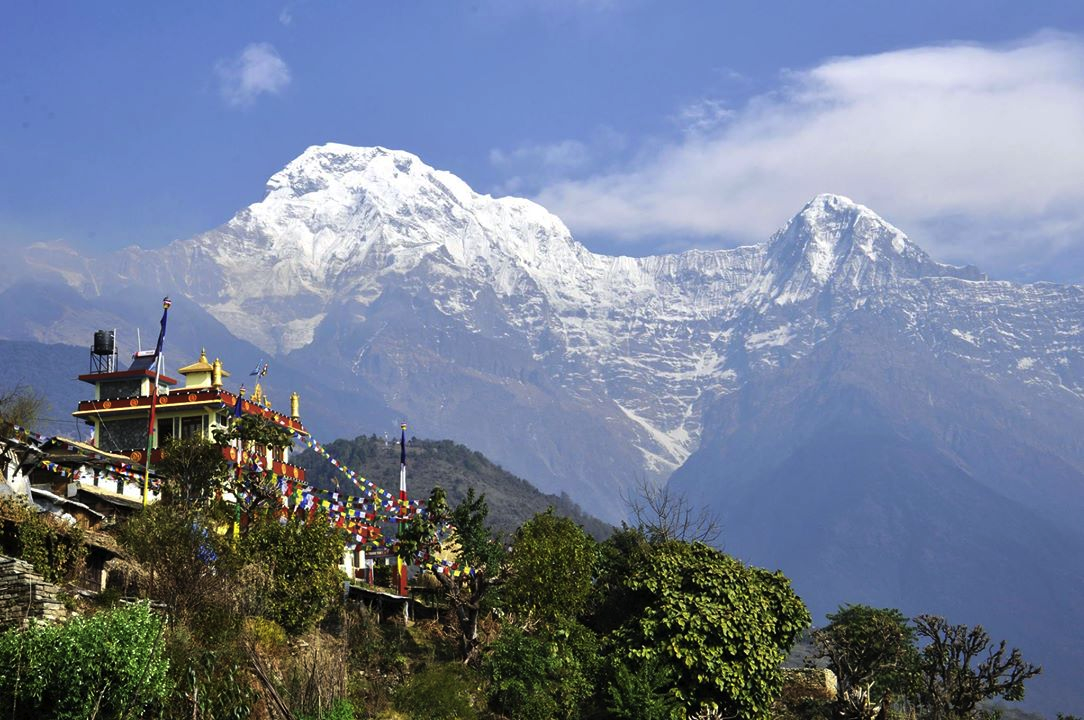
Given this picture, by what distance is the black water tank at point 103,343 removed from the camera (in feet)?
232

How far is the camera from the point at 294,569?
44.5m

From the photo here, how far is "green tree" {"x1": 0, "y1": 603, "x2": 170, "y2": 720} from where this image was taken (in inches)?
1129

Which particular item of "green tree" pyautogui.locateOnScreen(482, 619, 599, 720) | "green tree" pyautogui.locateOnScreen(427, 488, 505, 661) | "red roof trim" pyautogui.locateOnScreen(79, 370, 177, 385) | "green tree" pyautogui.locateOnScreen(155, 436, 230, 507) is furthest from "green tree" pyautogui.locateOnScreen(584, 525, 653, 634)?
"red roof trim" pyautogui.locateOnScreen(79, 370, 177, 385)

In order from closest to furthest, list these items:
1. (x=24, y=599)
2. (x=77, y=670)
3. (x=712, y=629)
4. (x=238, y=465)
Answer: (x=77, y=670), (x=24, y=599), (x=712, y=629), (x=238, y=465)

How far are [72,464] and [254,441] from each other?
7.37m

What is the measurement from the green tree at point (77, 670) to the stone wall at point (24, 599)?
3301mm

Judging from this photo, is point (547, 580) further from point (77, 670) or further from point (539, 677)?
point (77, 670)

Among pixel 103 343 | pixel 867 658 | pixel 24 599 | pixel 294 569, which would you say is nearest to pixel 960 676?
pixel 867 658

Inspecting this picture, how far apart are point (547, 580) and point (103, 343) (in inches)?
1364

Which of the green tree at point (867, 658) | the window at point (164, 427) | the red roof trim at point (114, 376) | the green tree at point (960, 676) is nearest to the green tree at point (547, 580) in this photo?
the green tree at point (867, 658)

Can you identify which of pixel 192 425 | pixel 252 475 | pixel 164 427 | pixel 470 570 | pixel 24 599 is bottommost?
pixel 24 599

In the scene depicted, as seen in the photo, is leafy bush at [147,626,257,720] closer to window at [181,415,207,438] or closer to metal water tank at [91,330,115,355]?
window at [181,415,207,438]

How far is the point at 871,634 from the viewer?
56.2m

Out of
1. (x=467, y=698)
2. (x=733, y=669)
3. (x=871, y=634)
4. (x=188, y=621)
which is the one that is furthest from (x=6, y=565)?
(x=871, y=634)
